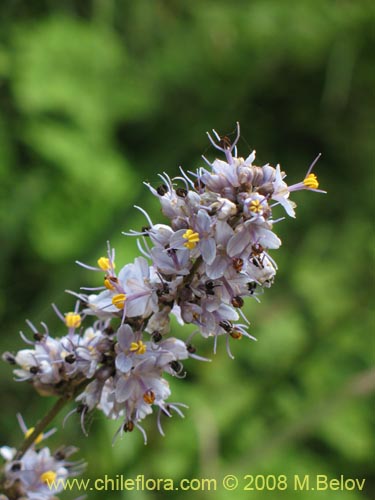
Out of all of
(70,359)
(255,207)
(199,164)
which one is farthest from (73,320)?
A: (199,164)

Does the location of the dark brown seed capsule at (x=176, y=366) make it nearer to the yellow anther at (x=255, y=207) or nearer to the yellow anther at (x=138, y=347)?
the yellow anther at (x=138, y=347)

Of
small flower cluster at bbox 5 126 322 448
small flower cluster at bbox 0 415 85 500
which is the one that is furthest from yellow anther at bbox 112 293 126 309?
small flower cluster at bbox 0 415 85 500

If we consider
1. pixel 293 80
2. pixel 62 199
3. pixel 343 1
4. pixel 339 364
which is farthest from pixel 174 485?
pixel 343 1

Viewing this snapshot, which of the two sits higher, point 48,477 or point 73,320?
point 73,320

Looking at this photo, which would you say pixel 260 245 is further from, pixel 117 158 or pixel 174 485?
pixel 117 158

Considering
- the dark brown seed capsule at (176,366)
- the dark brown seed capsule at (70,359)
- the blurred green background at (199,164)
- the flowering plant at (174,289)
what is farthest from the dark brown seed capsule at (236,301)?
the blurred green background at (199,164)

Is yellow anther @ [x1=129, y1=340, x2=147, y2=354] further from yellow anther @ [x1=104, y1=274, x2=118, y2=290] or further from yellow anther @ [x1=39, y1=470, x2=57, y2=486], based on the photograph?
yellow anther @ [x1=39, y1=470, x2=57, y2=486]

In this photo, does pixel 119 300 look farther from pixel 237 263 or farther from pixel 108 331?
pixel 237 263
